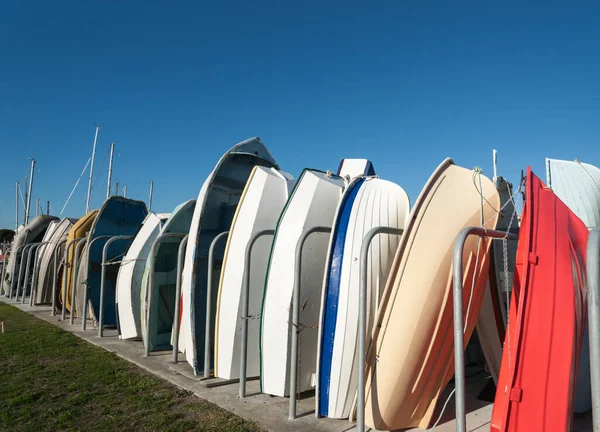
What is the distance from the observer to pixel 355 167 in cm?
759

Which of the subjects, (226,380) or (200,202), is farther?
(200,202)

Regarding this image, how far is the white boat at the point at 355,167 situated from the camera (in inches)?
293

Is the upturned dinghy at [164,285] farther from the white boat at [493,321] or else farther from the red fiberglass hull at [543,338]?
the red fiberglass hull at [543,338]

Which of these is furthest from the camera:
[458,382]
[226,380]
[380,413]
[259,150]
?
[259,150]

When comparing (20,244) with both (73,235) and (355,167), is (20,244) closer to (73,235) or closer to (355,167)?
(73,235)

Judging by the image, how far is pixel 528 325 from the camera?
2.92 m

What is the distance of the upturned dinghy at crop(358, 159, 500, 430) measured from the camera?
3.63 m

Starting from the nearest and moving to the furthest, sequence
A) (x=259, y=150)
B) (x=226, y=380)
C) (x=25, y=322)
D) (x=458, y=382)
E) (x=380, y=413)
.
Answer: (x=458, y=382) < (x=380, y=413) < (x=226, y=380) < (x=259, y=150) < (x=25, y=322)

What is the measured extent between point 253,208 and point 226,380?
2111 mm

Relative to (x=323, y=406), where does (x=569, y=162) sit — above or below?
above

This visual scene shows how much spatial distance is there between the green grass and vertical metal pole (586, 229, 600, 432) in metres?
2.81

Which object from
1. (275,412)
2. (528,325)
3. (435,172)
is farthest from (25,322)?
(528,325)

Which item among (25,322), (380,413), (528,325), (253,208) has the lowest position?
(25,322)

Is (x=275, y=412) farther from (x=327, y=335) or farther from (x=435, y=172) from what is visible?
(x=435, y=172)
